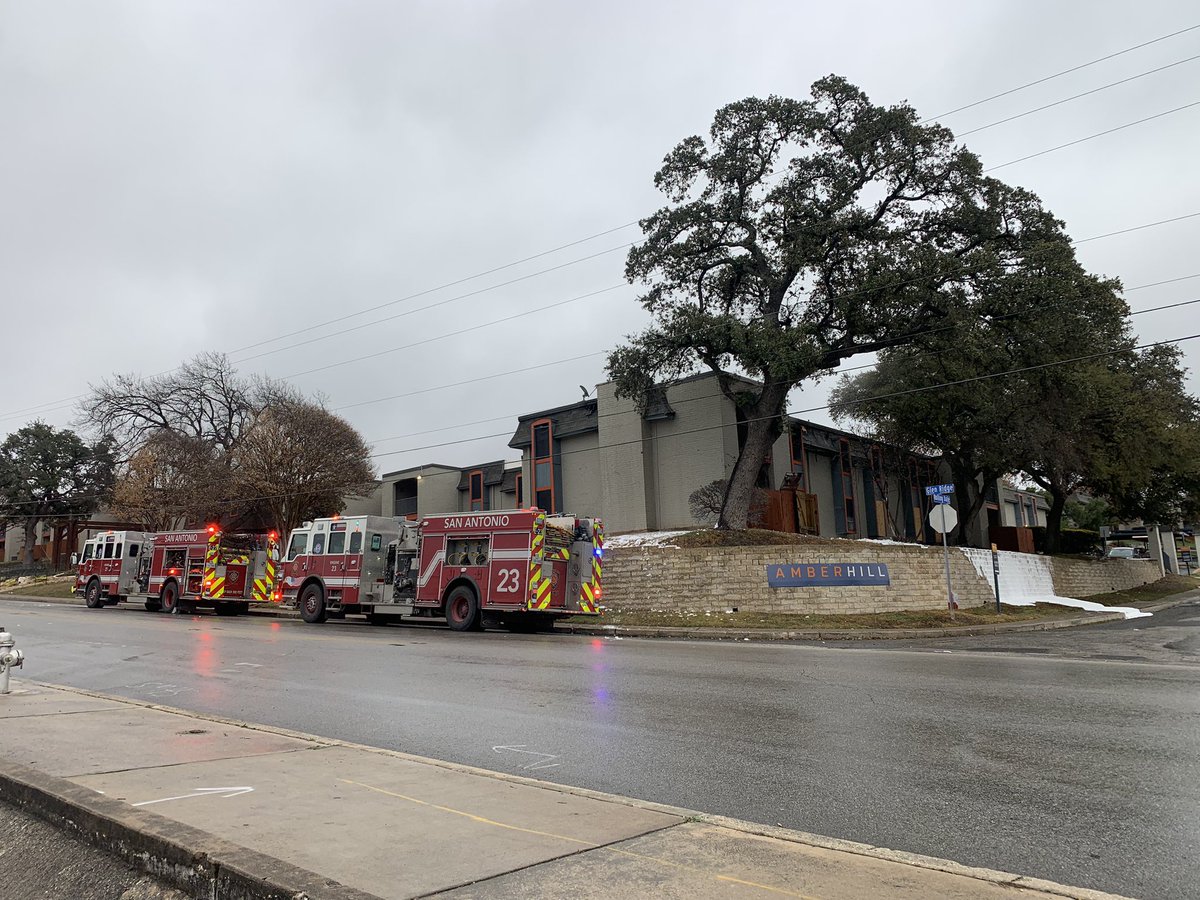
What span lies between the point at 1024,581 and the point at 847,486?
976cm

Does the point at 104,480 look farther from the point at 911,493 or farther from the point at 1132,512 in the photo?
the point at 1132,512

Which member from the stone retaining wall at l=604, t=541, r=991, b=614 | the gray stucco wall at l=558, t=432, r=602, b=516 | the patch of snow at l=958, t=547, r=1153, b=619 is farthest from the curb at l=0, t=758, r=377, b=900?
the gray stucco wall at l=558, t=432, r=602, b=516

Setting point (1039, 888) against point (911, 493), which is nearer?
point (1039, 888)

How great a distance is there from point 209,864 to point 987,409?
27794 mm

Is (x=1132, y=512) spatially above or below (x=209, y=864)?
above

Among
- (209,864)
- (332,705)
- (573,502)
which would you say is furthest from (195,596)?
(209,864)

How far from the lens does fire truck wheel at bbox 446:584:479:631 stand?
2070 cm

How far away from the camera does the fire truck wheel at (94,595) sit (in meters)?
33.9

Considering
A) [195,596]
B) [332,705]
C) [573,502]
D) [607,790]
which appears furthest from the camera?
[573,502]

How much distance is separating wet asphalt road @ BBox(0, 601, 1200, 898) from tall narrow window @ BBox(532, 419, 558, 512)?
60.5 ft

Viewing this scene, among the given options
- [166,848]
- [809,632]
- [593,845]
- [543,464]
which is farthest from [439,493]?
[593,845]

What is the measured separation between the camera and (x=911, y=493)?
4225 cm

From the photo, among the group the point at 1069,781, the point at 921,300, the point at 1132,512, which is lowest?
the point at 1069,781

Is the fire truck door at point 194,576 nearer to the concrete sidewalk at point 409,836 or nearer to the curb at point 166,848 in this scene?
the concrete sidewalk at point 409,836
